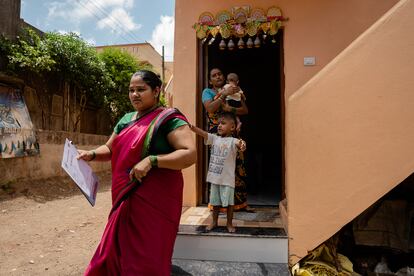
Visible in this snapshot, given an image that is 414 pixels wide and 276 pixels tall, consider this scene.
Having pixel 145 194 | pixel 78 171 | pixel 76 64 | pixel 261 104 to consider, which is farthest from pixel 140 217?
pixel 76 64

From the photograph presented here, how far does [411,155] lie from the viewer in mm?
2451

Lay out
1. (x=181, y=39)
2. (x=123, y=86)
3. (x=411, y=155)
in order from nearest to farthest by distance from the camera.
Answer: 1. (x=411, y=155)
2. (x=181, y=39)
3. (x=123, y=86)

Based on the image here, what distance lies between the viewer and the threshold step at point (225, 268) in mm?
2500

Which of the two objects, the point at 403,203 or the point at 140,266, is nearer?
the point at 140,266

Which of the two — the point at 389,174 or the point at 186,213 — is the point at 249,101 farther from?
the point at 389,174

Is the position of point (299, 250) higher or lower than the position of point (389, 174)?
lower

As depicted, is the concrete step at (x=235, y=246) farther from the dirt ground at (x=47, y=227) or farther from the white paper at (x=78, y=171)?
the dirt ground at (x=47, y=227)

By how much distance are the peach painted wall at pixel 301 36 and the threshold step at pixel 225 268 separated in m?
1.36

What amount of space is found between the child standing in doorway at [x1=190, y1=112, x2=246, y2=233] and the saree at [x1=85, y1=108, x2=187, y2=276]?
3.62 ft

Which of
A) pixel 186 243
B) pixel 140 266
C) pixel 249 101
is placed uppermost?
pixel 249 101

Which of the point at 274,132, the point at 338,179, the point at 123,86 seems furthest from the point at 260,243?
the point at 123,86

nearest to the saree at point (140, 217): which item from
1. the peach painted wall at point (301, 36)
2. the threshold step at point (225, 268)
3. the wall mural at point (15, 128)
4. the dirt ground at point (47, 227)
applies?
the threshold step at point (225, 268)

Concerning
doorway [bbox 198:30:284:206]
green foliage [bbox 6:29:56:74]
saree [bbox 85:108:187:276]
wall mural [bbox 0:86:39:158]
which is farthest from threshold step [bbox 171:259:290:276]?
green foliage [bbox 6:29:56:74]

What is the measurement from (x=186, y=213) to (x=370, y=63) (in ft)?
8.30
